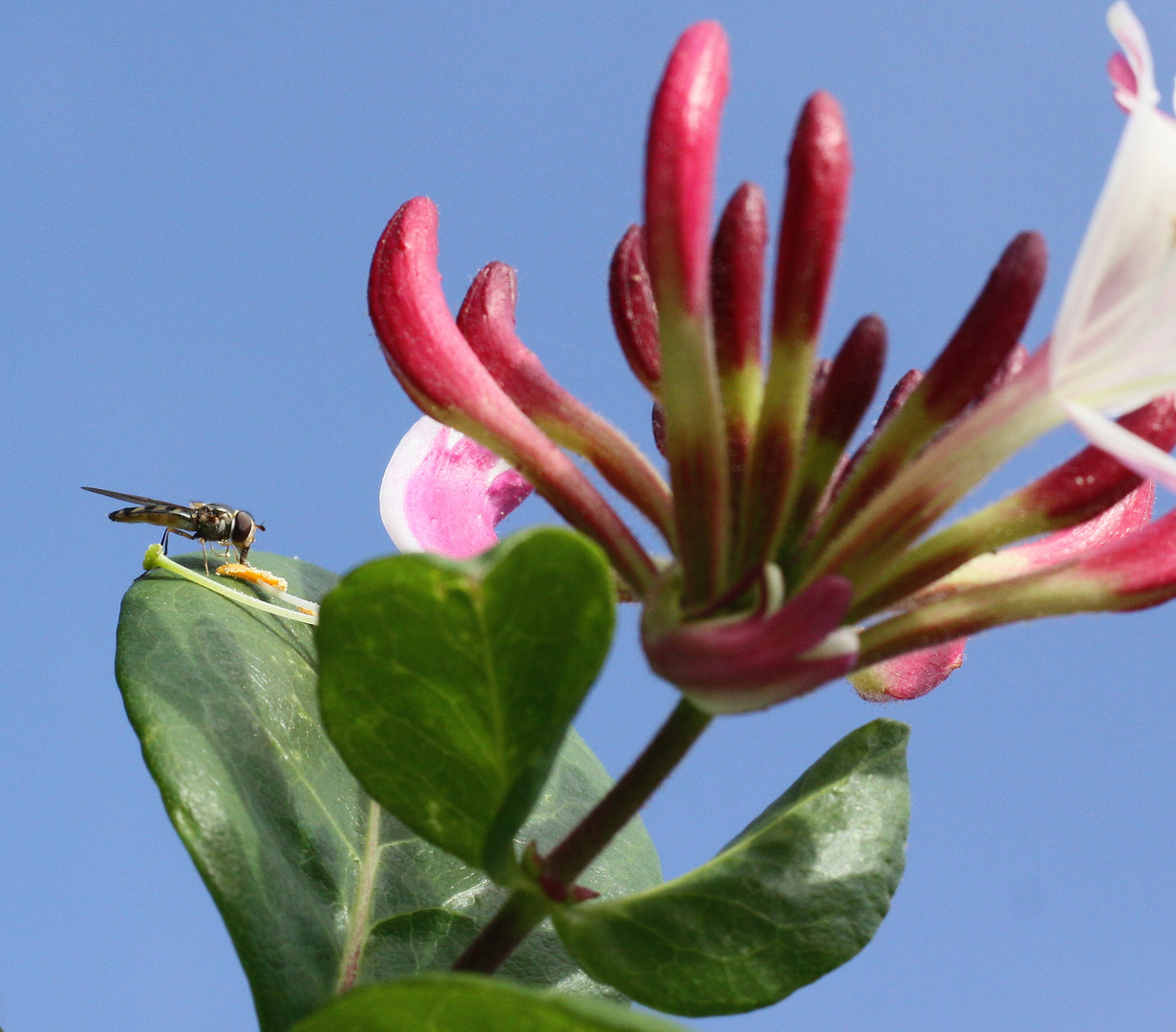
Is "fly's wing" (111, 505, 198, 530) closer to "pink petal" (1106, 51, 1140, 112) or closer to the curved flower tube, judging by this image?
the curved flower tube

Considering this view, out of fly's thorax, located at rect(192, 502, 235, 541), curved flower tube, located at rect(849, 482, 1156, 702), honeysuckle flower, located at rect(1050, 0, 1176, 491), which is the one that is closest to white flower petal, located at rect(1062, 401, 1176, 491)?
honeysuckle flower, located at rect(1050, 0, 1176, 491)

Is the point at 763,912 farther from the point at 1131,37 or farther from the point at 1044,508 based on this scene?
the point at 1131,37

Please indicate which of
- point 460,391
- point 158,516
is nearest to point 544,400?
point 460,391

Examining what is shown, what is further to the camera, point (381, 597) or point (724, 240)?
point (724, 240)

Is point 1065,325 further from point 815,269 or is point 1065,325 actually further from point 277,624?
point 277,624

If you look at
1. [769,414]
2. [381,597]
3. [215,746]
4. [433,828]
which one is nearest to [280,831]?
[215,746]

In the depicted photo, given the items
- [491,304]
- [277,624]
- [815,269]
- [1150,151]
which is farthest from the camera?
[277,624]

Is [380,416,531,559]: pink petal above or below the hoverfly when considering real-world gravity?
below
